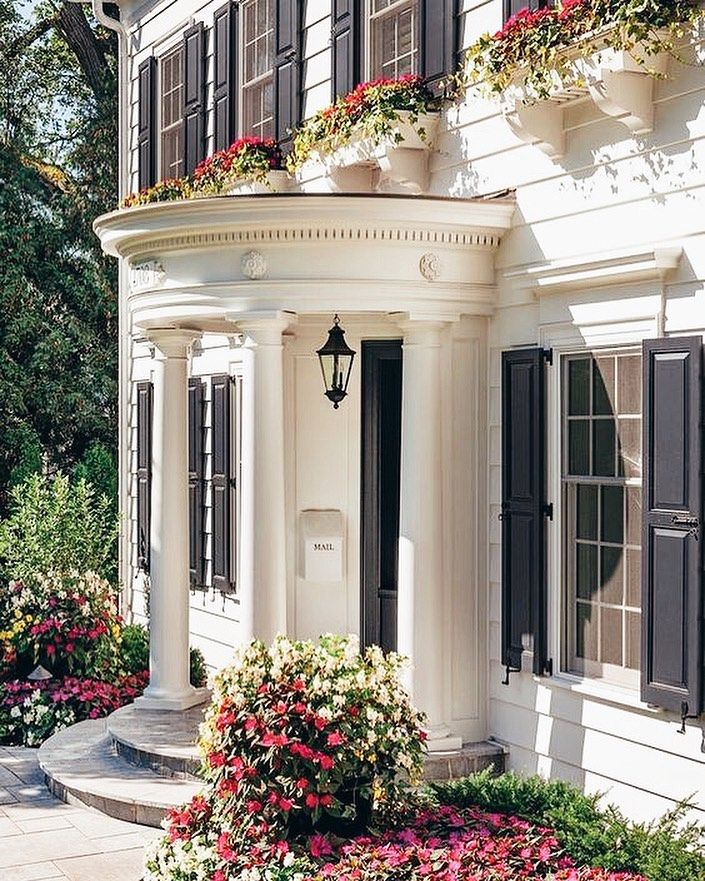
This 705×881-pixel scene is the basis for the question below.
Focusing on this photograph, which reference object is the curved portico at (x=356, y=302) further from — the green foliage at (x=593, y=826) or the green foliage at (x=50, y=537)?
the green foliage at (x=50, y=537)

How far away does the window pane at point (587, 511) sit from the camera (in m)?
7.90

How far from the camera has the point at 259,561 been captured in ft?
28.7

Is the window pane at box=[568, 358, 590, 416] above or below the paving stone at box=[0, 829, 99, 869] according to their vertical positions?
above

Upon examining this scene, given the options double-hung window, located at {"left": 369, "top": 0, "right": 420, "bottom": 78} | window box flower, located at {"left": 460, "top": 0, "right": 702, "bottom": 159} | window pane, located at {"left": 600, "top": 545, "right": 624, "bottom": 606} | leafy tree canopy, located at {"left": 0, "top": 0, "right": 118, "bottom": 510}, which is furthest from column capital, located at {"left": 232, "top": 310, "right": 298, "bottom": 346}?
leafy tree canopy, located at {"left": 0, "top": 0, "right": 118, "bottom": 510}

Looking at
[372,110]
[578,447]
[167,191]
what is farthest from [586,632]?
[167,191]

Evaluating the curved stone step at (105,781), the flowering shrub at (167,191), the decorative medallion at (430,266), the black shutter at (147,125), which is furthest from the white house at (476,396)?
the black shutter at (147,125)

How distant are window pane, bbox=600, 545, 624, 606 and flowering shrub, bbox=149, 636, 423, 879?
4.43 feet

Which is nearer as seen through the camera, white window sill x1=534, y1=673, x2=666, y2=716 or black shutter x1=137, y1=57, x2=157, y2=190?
white window sill x1=534, y1=673, x2=666, y2=716

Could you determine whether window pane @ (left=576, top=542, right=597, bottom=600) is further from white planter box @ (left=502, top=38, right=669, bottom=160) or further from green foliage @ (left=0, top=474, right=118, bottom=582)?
green foliage @ (left=0, top=474, right=118, bottom=582)

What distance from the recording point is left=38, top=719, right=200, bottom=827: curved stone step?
866 centimetres

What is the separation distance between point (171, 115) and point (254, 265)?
5.50m

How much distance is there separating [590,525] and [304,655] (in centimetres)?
189

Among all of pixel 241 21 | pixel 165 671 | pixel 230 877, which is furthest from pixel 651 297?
pixel 241 21

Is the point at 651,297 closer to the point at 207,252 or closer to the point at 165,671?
the point at 207,252
